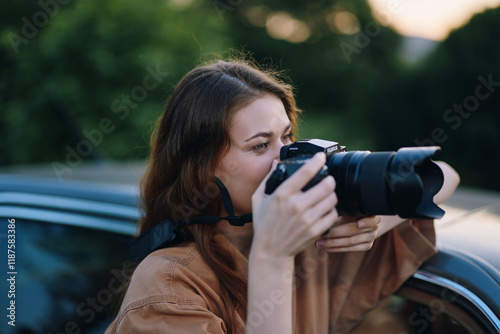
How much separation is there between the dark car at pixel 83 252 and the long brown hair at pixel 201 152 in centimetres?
41

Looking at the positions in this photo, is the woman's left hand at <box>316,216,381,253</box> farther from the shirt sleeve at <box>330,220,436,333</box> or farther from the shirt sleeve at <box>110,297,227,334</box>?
the shirt sleeve at <box>110,297,227,334</box>

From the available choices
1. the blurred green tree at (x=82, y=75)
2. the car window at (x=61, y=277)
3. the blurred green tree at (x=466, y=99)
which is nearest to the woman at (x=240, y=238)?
the car window at (x=61, y=277)

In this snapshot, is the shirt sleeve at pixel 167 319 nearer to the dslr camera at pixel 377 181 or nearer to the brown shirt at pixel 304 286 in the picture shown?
the brown shirt at pixel 304 286

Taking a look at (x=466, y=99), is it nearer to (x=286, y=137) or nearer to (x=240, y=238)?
(x=286, y=137)

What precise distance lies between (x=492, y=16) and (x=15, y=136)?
640cm

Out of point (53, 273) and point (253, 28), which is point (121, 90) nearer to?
point (53, 273)

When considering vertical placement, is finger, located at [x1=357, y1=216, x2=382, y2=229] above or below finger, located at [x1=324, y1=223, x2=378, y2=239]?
above

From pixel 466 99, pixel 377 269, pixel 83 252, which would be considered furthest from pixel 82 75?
pixel 466 99

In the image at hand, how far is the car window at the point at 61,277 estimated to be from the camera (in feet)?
5.93

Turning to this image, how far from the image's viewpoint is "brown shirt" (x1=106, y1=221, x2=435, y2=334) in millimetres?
1184

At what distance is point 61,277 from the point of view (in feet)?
6.11

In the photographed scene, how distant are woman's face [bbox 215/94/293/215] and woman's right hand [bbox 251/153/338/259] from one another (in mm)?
320

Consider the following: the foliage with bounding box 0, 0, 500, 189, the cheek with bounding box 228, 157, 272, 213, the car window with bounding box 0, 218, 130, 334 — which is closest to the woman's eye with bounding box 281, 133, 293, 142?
the cheek with bounding box 228, 157, 272, 213

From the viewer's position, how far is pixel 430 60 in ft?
25.1
